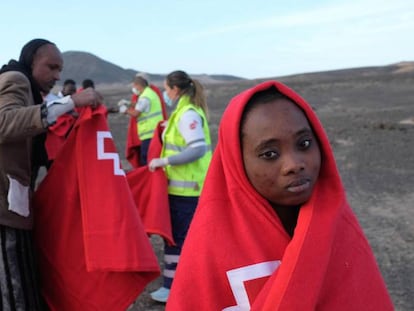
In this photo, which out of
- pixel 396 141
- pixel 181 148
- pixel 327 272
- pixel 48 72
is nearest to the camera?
pixel 327 272

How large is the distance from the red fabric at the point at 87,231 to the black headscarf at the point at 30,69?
0.41ft

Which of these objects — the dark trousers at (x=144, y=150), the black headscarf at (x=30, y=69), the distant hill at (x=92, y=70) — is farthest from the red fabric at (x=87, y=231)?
the distant hill at (x=92, y=70)

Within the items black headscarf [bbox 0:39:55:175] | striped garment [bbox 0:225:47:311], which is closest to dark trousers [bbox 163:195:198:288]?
black headscarf [bbox 0:39:55:175]

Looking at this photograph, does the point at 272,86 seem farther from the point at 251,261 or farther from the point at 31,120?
the point at 31,120

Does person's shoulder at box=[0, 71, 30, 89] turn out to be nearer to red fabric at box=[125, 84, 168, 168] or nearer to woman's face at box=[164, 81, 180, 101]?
woman's face at box=[164, 81, 180, 101]

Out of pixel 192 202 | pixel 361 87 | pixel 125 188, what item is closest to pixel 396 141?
pixel 192 202

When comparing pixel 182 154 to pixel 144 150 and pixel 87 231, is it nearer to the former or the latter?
pixel 87 231

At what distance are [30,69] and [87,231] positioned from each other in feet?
3.39

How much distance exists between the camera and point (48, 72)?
3762 mm

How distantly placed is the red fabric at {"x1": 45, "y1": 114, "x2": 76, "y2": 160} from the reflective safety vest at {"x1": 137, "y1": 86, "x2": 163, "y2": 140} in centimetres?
432

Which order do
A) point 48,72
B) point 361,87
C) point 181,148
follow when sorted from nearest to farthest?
point 48,72 < point 181,148 < point 361,87

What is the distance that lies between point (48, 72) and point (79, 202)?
32.1 inches

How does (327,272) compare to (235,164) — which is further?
(235,164)

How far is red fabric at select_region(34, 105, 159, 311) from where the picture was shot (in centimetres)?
379
